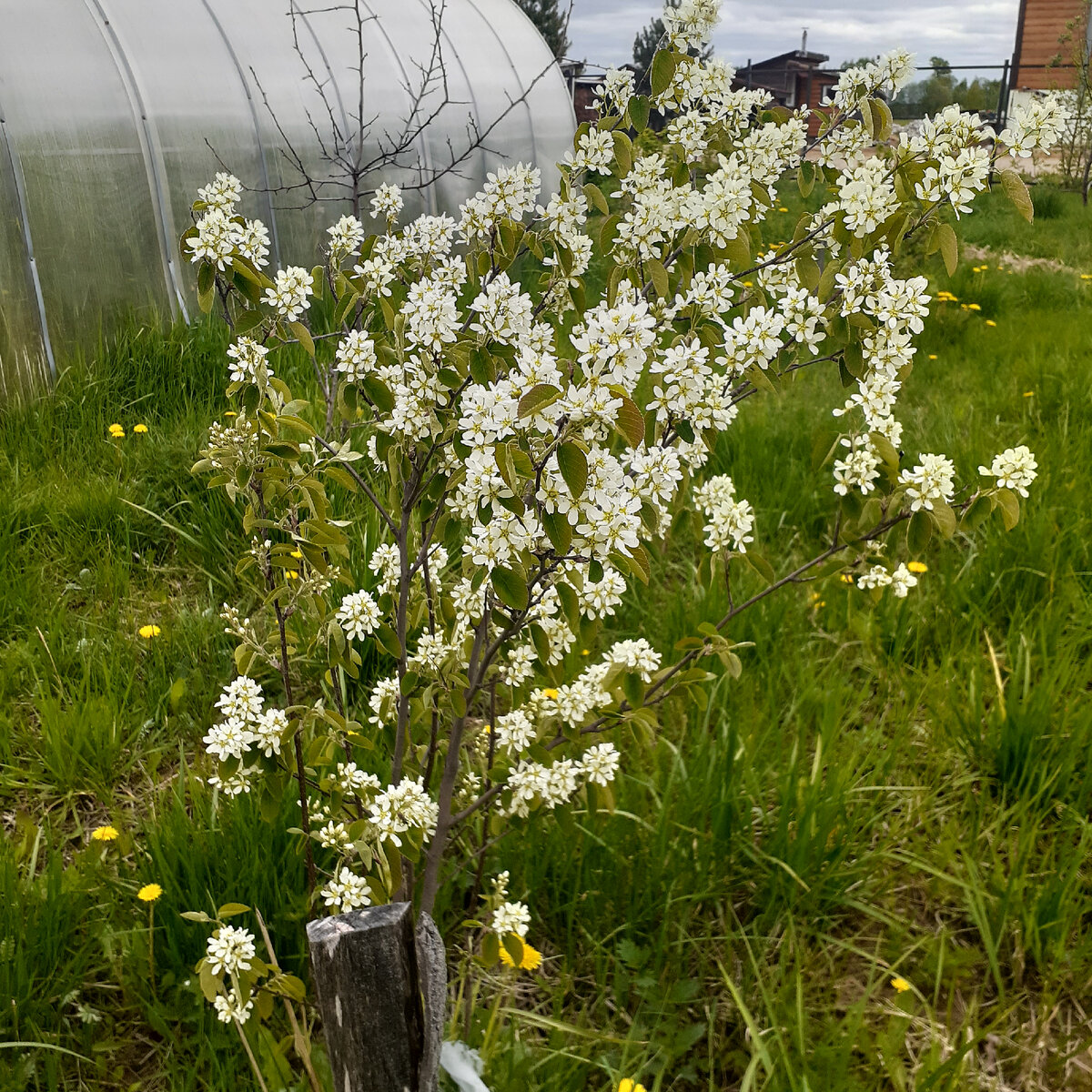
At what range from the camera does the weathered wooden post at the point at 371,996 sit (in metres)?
1.17

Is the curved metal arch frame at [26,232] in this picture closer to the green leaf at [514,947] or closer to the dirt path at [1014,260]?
the green leaf at [514,947]

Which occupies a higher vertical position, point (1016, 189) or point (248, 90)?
point (248, 90)

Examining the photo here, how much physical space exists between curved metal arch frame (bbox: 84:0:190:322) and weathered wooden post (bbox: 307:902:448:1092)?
4061mm

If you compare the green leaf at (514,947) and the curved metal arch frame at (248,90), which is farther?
the curved metal arch frame at (248,90)

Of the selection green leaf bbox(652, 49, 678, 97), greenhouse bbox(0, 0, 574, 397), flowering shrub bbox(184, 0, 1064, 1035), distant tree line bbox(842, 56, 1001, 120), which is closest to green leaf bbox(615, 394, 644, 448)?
flowering shrub bbox(184, 0, 1064, 1035)

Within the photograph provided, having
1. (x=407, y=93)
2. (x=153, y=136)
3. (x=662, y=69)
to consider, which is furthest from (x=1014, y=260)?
(x=662, y=69)

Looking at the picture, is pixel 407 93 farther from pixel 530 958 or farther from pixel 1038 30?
pixel 1038 30

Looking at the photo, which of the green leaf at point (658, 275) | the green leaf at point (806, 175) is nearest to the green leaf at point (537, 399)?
the green leaf at point (658, 275)

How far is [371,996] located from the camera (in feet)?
3.94

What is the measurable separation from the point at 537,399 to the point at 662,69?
2.90 feet

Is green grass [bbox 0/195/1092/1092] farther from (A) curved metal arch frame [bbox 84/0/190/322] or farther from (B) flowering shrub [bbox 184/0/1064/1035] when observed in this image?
(A) curved metal arch frame [bbox 84/0/190/322]

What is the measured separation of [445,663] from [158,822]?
35.8 inches

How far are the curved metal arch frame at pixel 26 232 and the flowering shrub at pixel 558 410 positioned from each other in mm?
2787

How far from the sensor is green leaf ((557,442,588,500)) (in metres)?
1.02
